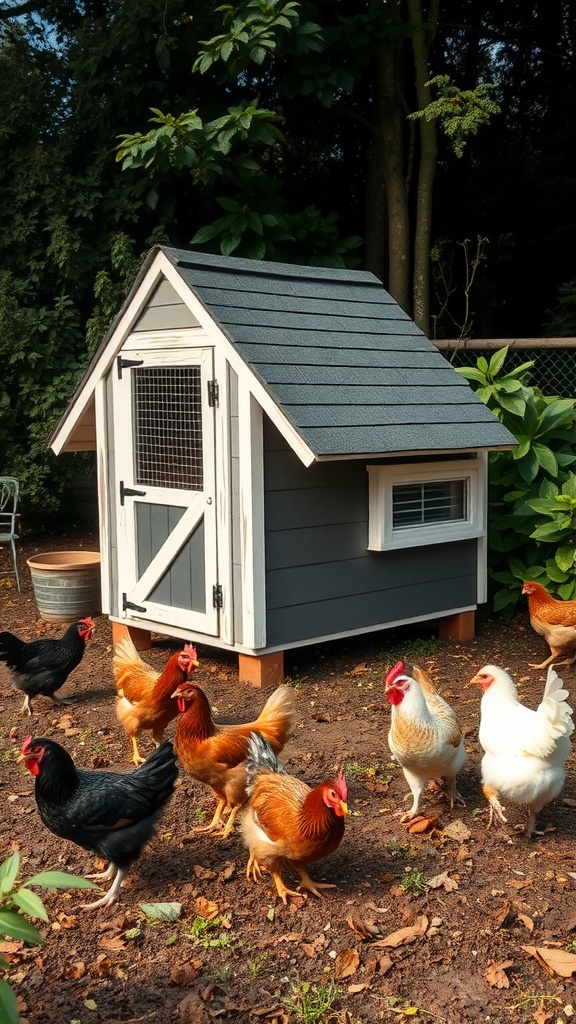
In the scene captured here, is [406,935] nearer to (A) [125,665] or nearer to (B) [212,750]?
(B) [212,750]

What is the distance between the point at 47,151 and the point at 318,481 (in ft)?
21.0

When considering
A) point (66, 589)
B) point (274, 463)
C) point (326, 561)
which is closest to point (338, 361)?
point (274, 463)

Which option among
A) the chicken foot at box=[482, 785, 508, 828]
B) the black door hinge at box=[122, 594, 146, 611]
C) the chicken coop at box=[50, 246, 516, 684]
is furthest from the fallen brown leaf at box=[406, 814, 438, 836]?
the black door hinge at box=[122, 594, 146, 611]

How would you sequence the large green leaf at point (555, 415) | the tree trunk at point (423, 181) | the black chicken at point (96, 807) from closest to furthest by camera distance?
the black chicken at point (96, 807)
the large green leaf at point (555, 415)
the tree trunk at point (423, 181)

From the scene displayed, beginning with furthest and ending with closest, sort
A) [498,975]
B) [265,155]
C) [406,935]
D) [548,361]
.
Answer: [265,155] → [548,361] → [406,935] → [498,975]

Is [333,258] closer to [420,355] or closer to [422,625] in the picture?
[420,355]

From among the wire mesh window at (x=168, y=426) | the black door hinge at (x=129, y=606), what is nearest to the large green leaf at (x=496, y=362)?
the wire mesh window at (x=168, y=426)

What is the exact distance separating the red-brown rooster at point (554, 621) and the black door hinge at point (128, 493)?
8.75 feet

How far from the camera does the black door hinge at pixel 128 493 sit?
6.58 m

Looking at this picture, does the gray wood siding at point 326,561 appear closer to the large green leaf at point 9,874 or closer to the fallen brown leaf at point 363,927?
the fallen brown leaf at point 363,927

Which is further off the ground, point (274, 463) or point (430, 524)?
point (274, 463)

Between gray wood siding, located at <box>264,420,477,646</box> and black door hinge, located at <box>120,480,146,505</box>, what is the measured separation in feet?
3.72

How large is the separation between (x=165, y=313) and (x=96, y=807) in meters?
3.67

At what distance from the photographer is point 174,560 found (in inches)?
249
